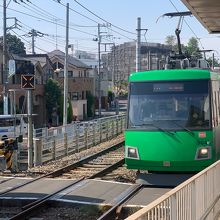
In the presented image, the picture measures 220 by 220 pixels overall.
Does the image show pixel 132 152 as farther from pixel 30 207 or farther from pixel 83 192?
pixel 30 207

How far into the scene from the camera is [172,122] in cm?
1205

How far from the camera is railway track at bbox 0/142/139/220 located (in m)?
10.2

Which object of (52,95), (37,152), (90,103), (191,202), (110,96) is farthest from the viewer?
(110,96)

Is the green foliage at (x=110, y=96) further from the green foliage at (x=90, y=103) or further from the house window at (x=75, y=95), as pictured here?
the house window at (x=75, y=95)

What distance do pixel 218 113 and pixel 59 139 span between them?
10.6m

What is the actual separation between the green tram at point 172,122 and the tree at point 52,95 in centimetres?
4628

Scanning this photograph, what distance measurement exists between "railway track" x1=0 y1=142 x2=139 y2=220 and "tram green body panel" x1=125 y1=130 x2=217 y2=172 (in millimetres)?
848

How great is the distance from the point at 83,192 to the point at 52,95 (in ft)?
155

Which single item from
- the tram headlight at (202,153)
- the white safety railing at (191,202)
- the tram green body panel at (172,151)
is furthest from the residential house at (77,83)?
the white safety railing at (191,202)

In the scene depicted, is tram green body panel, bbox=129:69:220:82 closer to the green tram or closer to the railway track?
the green tram

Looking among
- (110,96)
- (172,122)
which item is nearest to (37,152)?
(172,122)

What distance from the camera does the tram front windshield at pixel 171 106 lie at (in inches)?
475

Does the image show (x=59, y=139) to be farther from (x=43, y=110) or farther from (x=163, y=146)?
(x=43, y=110)

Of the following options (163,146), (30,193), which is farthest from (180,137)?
(30,193)
